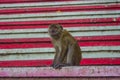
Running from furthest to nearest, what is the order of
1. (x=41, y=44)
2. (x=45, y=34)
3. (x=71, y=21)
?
1. (x=71, y=21)
2. (x=45, y=34)
3. (x=41, y=44)

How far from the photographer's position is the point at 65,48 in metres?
5.62

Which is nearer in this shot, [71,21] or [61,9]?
[71,21]

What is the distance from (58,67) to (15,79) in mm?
506

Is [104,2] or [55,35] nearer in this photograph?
[55,35]

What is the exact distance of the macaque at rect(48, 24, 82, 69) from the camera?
217 inches

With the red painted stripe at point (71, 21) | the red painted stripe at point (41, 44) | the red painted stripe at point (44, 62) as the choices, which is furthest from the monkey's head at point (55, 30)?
the red painted stripe at point (71, 21)

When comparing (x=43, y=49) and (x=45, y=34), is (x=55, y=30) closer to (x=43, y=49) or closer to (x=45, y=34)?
(x=43, y=49)

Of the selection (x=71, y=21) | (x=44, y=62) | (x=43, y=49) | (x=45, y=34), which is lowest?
(x=44, y=62)

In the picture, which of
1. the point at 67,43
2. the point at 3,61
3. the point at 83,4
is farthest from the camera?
the point at 83,4

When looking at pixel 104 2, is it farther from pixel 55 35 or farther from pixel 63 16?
pixel 55 35

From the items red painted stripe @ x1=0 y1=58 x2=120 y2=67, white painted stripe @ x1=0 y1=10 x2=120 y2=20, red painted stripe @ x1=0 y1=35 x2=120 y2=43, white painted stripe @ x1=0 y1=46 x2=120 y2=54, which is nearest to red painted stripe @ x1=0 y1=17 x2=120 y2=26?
white painted stripe @ x1=0 y1=10 x2=120 y2=20

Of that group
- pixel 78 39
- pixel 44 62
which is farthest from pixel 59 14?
pixel 44 62

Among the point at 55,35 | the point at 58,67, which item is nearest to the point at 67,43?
the point at 55,35

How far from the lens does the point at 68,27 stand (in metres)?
7.72
